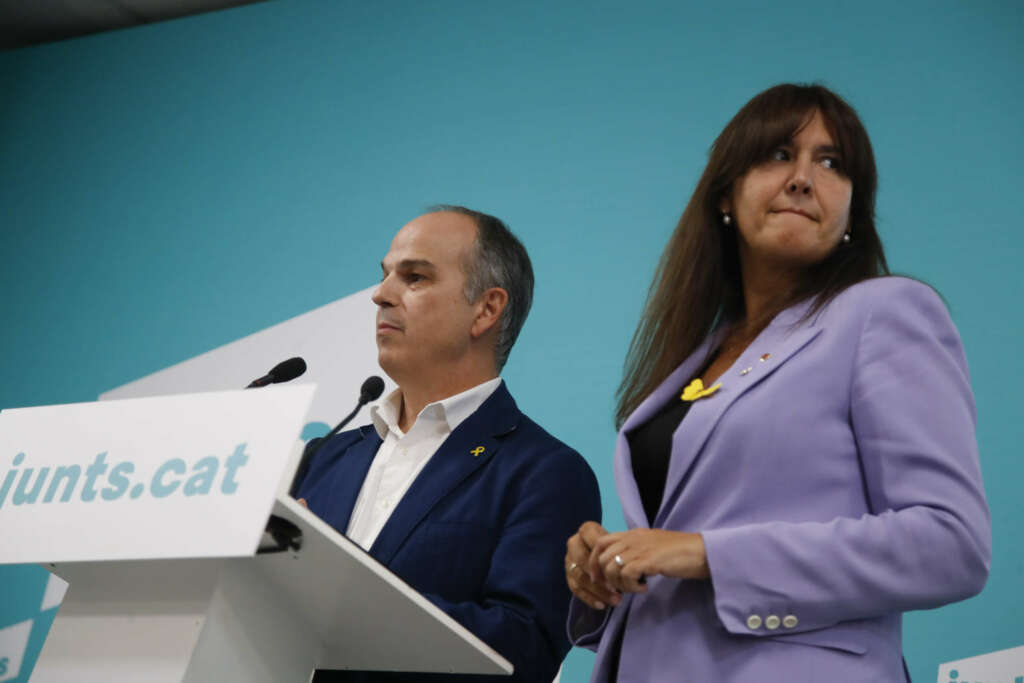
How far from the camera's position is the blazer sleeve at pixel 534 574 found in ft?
5.58

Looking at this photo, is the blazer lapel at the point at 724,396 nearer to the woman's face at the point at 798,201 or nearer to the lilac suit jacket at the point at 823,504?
the lilac suit jacket at the point at 823,504

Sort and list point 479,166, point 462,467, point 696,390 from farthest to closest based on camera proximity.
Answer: point 479,166, point 462,467, point 696,390

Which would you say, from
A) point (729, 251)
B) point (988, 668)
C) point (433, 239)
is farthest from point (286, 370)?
point (988, 668)

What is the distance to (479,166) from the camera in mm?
3451

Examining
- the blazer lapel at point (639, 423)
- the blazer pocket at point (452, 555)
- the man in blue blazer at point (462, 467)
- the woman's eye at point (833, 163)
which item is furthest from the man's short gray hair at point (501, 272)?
the woman's eye at point (833, 163)

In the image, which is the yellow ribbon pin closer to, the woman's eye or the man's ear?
the woman's eye

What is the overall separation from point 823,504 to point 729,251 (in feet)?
1.84

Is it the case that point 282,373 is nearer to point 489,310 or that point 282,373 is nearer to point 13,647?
point 489,310

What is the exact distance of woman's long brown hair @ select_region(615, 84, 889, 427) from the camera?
154 centimetres

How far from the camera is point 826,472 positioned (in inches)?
50.2

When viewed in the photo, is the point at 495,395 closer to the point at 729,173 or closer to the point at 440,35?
the point at 729,173

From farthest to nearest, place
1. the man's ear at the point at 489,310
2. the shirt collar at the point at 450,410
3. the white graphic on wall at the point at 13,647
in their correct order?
the white graphic on wall at the point at 13,647 < the man's ear at the point at 489,310 < the shirt collar at the point at 450,410

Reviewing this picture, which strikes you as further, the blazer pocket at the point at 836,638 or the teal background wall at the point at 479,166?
the teal background wall at the point at 479,166

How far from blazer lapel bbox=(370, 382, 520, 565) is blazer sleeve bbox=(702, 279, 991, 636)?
2.64 ft
